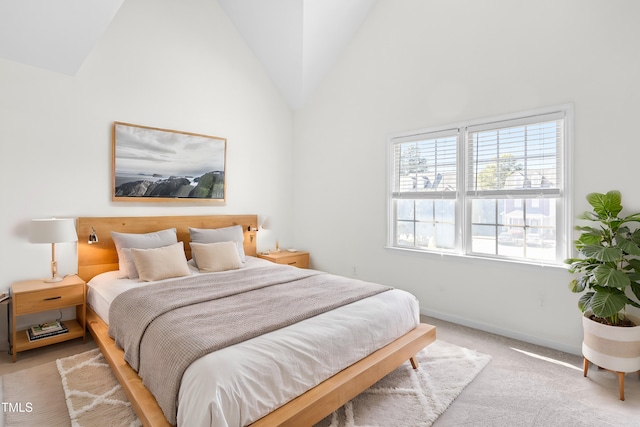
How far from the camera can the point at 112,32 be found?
11.3 feet

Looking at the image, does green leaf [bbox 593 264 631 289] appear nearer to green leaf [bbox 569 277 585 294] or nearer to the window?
green leaf [bbox 569 277 585 294]

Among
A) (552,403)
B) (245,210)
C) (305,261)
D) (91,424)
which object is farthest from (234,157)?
(552,403)

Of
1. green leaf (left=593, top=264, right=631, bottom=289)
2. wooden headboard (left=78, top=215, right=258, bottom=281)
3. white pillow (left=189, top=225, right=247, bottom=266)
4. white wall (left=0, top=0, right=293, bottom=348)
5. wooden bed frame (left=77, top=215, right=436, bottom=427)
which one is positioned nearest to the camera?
wooden bed frame (left=77, top=215, right=436, bottom=427)

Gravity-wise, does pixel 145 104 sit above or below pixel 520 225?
above

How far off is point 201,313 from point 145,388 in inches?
18.5

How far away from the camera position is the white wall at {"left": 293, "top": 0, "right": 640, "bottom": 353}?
268 cm

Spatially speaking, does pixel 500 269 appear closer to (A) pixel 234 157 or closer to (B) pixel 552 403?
(B) pixel 552 403

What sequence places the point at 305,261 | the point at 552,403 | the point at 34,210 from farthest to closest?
the point at 305,261 → the point at 34,210 → the point at 552,403

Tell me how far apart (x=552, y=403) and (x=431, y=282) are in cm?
164

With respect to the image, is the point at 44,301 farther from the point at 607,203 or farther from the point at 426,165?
the point at 607,203

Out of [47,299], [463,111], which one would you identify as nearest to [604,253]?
[463,111]

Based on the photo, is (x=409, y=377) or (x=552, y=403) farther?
(x=409, y=377)

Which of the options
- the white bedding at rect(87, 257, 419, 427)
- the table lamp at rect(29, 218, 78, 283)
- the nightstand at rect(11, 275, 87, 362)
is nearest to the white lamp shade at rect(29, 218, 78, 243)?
the table lamp at rect(29, 218, 78, 283)

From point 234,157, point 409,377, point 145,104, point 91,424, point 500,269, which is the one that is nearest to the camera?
point 91,424
